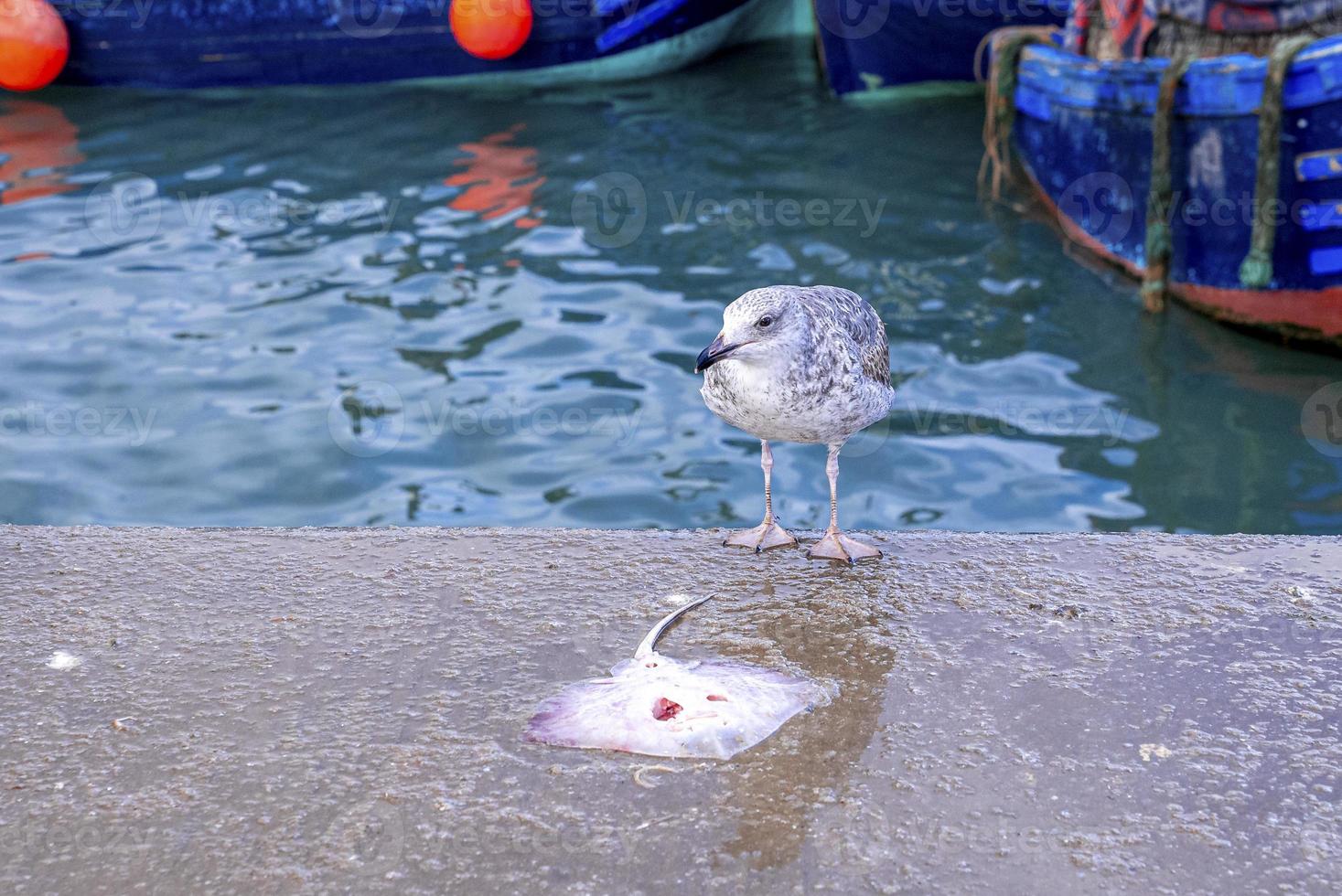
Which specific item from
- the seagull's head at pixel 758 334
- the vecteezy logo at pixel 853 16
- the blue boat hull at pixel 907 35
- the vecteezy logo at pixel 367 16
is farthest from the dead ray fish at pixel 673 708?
the vecteezy logo at pixel 367 16

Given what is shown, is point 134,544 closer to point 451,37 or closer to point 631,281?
point 631,281

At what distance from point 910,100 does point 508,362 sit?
7113mm

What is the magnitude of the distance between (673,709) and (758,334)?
44.5 inches

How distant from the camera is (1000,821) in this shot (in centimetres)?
234

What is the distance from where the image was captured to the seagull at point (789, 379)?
134 inches

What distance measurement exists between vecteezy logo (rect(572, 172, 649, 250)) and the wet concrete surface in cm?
708

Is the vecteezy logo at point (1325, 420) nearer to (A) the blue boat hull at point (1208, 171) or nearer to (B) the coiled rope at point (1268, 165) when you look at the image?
(A) the blue boat hull at point (1208, 171)

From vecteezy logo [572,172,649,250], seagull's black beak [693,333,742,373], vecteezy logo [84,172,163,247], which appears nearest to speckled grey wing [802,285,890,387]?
seagull's black beak [693,333,742,373]

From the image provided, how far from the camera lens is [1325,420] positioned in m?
7.45

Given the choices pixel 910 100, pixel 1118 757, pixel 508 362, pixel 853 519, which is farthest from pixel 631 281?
pixel 1118 757

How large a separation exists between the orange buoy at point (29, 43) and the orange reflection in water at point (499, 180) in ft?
16.4

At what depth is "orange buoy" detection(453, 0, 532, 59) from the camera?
13648 millimetres

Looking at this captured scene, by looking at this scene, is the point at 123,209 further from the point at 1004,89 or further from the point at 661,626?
the point at 661,626

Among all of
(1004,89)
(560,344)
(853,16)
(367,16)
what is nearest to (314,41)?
(367,16)
